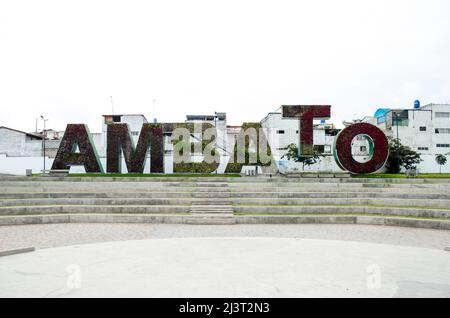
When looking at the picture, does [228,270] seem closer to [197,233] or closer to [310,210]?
[197,233]

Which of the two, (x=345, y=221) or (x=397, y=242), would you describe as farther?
(x=345, y=221)

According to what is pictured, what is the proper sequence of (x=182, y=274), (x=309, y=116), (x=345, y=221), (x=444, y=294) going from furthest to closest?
(x=309, y=116) → (x=345, y=221) → (x=182, y=274) → (x=444, y=294)

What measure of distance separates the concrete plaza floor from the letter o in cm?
1580

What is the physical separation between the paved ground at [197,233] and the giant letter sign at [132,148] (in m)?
12.5

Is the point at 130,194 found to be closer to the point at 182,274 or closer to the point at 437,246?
the point at 182,274

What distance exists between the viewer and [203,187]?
2478 cm

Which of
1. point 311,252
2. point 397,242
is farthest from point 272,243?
point 397,242

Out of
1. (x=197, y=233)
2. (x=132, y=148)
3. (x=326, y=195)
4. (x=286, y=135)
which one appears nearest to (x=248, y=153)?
(x=326, y=195)

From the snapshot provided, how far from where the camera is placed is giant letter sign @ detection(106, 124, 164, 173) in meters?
29.6

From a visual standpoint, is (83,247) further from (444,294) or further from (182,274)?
(444,294)

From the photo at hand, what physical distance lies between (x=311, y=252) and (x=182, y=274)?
179 inches
